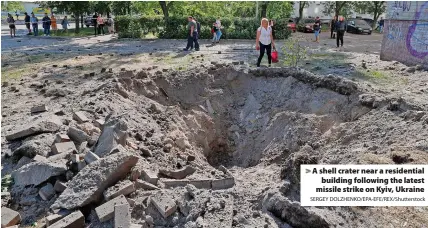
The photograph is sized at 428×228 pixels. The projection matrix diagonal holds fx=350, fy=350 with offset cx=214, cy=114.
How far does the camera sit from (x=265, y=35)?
9.66 m

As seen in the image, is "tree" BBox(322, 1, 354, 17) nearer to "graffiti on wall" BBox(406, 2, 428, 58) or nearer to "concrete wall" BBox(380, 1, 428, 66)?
"concrete wall" BBox(380, 1, 428, 66)

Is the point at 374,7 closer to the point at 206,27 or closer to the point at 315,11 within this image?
the point at 315,11

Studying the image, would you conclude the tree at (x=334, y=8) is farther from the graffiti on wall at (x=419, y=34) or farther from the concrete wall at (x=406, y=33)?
the graffiti on wall at (x=419, y=34)

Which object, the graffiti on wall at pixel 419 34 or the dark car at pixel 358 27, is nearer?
the graffiti on wall at pixel 419 34

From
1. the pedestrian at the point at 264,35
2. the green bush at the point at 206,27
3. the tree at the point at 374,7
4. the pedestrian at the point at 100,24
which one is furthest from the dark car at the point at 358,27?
the pedestrian at the point at 264,35

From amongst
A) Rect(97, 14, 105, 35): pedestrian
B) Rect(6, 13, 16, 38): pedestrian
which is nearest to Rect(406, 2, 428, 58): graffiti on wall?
Rect(97, 14, 105, 35): pedestrian

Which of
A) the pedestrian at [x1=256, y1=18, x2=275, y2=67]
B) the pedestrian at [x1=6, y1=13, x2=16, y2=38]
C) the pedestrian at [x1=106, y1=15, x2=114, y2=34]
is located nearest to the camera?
the pedestrian at [x1=256, y1=18, x2=275, y2=67]

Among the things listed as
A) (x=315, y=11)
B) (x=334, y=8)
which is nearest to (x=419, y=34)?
(x=334, y=8)

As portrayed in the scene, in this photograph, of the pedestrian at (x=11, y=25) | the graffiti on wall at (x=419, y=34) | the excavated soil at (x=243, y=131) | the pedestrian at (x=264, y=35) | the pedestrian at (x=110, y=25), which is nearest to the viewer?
the excavated soil at (x=243, y=131)

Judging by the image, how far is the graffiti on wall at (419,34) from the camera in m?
11.8

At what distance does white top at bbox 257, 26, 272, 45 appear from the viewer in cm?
956

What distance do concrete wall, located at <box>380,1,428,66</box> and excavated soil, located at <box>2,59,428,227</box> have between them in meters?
5.44

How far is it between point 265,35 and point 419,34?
6092 mm

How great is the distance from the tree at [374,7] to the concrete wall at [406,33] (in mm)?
23996
